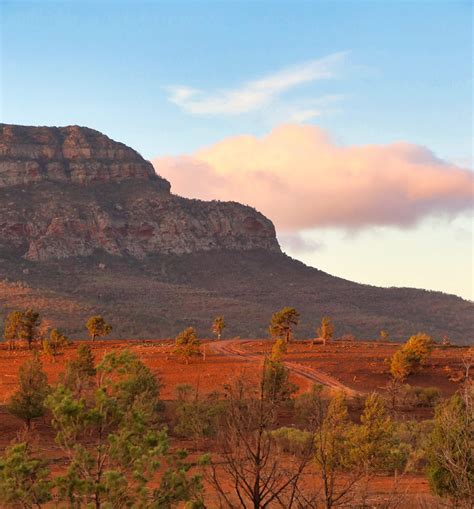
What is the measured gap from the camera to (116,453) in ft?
32.6

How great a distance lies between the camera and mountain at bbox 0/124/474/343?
98125mm

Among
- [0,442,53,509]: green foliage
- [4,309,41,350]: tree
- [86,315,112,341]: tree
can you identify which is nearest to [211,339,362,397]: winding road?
[86,315,112,341]: tree

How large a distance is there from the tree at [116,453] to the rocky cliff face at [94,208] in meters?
122

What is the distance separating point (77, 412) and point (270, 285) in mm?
117640

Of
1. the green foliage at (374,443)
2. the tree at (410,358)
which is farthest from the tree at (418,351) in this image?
the green foliage at (374,443)

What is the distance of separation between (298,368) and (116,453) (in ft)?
148

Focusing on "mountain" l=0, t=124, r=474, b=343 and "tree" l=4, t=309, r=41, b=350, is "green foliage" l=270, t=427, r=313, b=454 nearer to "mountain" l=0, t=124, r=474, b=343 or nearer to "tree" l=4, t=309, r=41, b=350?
"tree" l=4, t=309, r=41, b=350

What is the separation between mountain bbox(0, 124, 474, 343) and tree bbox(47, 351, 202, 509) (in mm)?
75390

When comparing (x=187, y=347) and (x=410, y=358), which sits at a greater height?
(x=410, y=358)

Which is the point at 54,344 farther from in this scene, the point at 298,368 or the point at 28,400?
the point at 28,400

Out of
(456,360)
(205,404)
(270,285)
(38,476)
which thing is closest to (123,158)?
(270,285)

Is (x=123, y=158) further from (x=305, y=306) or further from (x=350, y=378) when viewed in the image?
(x=350, y=378)

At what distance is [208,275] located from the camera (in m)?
132

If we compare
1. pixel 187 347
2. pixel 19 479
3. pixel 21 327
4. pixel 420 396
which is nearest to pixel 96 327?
pixel 21 327
